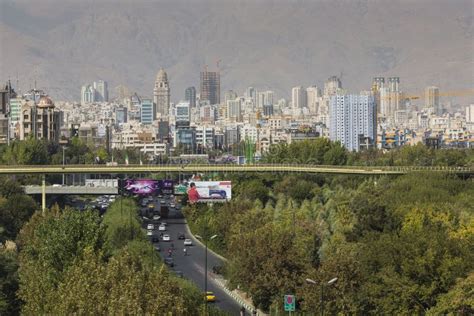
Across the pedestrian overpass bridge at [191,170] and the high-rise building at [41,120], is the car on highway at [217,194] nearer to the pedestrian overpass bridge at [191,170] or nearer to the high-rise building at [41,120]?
the pedestrian overpass bridge at [191,170]

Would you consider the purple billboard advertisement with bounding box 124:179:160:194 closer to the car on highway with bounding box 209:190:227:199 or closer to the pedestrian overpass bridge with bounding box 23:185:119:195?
the pedestrian overpass bridge with bounding box 23:185:119:195

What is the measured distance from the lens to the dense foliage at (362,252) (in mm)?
32844

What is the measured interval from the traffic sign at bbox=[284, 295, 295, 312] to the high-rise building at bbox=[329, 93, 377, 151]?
12327 cm

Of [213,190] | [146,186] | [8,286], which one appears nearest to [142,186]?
[146,186]

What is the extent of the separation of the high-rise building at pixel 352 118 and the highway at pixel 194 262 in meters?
95.0

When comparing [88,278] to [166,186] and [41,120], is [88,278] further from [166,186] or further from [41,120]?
[41,120]

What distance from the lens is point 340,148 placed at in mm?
86125

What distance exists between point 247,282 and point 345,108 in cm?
12556

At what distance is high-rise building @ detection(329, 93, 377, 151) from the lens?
Answer: 159125 millimetres

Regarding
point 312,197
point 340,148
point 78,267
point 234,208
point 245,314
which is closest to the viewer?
point 78,267

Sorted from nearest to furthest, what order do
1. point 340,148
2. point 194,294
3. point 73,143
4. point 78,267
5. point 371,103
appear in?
point 78,267 < point 194,294 < point 340,148 < point 73,143 < point 371,103

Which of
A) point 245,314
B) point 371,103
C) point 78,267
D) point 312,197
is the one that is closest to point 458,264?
point 245,314

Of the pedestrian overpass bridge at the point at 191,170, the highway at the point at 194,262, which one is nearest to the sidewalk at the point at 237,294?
the highway at the point at 194,262

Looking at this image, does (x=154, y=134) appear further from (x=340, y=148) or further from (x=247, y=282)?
(x=247, y=282)
